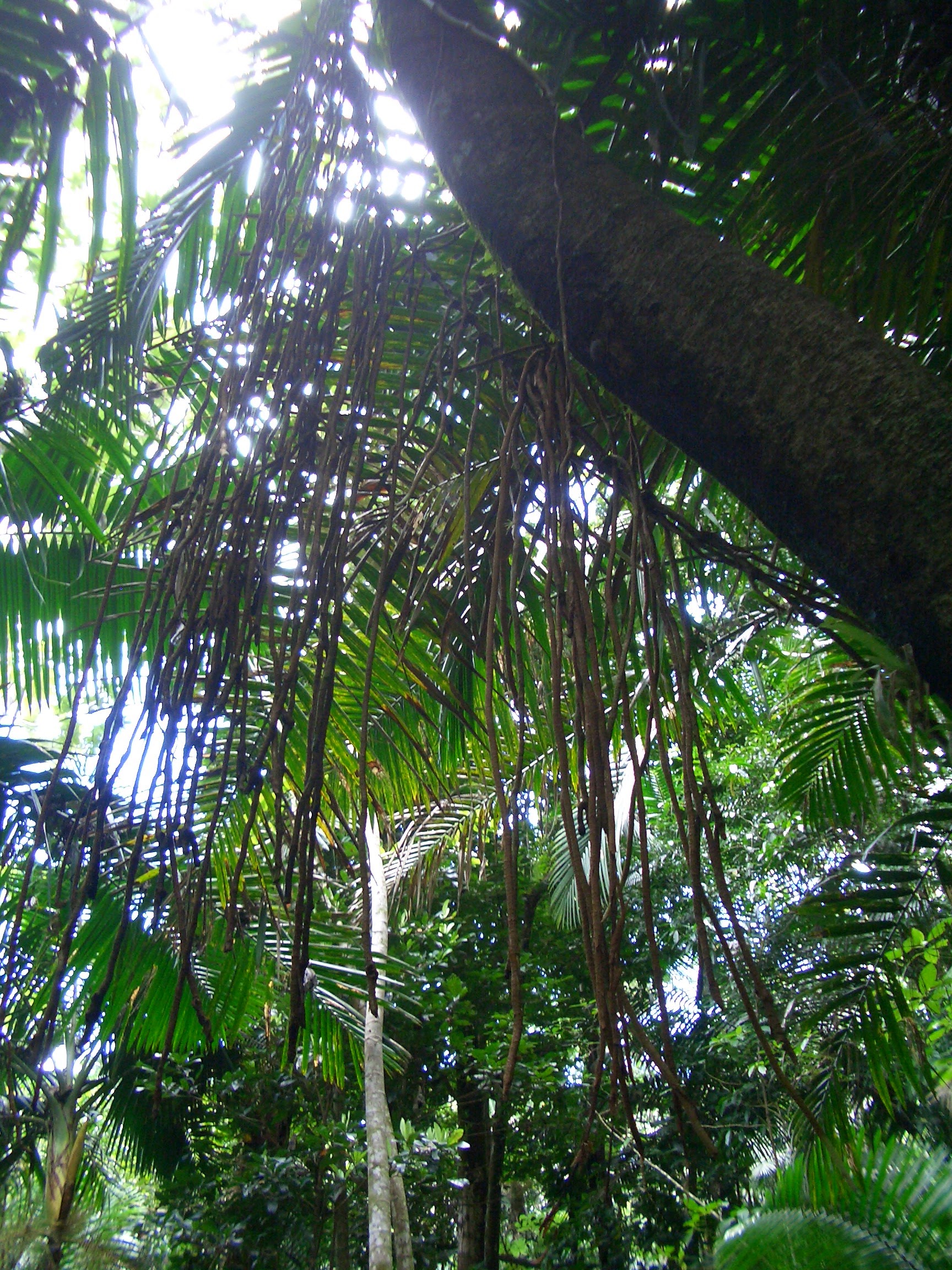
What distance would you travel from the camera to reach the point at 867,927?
5.93ft

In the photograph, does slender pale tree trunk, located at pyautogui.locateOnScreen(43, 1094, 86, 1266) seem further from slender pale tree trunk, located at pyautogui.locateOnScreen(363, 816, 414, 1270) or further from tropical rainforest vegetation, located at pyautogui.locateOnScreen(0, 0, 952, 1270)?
tropical rainforest vegetation, located at pyautogui.locateOnScreen(0, 0, 952, 1270)

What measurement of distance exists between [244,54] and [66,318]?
0.80 metres

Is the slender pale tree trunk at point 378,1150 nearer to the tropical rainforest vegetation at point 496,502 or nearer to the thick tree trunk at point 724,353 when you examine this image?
the tropical rainforest vegetation at point 496,502

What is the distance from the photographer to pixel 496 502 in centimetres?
133

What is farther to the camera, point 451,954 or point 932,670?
point 451,954

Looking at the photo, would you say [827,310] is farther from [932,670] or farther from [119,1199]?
[119,1199]

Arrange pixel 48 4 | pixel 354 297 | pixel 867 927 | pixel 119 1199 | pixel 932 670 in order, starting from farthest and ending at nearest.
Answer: pixel 119 1199
pixel 867 927
pixel 354 297
pixel 48 4
pixel 932 670

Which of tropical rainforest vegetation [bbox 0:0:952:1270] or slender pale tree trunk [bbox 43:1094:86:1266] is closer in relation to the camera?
tropical rainforest vegetation [bbox 0:0:952:1270]

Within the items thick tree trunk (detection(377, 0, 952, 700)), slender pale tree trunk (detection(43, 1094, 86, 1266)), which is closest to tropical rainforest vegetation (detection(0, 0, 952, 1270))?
thick tree trunk (detection(377, 0, 952, 700))

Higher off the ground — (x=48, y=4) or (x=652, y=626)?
(x=48, y=4)

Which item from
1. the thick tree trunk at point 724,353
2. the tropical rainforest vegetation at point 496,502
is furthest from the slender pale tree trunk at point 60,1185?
the thick tree trunk at point 724,353

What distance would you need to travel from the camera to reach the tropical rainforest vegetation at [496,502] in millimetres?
644

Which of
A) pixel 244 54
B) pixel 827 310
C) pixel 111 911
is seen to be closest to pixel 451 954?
pixel 111 911

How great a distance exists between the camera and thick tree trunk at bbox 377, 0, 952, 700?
0.59 metres
